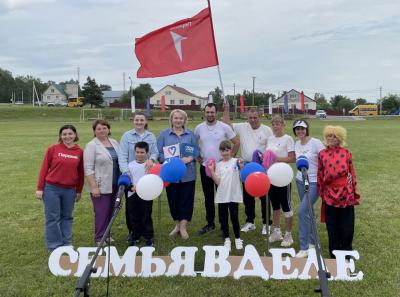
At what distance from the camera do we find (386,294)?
181 inches

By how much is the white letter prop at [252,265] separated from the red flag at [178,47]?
9.97 feet

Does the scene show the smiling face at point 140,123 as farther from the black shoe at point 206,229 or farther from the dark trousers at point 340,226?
the dark trousers at point 340,226

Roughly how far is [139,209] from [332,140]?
2949mm

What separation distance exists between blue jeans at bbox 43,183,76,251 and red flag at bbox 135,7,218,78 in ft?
7.60

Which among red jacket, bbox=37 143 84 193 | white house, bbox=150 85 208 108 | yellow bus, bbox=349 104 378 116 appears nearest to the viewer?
red jacket, bbox=37 143 84 193

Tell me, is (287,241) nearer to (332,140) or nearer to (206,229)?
(206,229)

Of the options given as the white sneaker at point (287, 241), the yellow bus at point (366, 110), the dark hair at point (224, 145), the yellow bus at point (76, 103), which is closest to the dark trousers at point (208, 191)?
the dark hair at point (224, 145)

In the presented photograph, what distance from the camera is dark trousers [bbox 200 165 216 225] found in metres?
6.68

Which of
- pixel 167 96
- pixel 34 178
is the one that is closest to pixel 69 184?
pixel 34 178

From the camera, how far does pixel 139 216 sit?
616 cm

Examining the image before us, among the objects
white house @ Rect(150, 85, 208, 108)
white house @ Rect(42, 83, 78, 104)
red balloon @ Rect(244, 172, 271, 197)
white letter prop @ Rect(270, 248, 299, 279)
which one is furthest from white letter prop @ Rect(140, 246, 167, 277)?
white house @ Rect(42, 83, 78, 104)

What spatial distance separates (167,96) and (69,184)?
102 meters

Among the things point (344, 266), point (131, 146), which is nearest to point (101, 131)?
point (131, 146)

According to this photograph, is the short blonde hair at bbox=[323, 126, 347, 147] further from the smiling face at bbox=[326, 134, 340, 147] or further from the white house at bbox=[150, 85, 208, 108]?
the white house at bbox=[150, 85, 208, 108]
